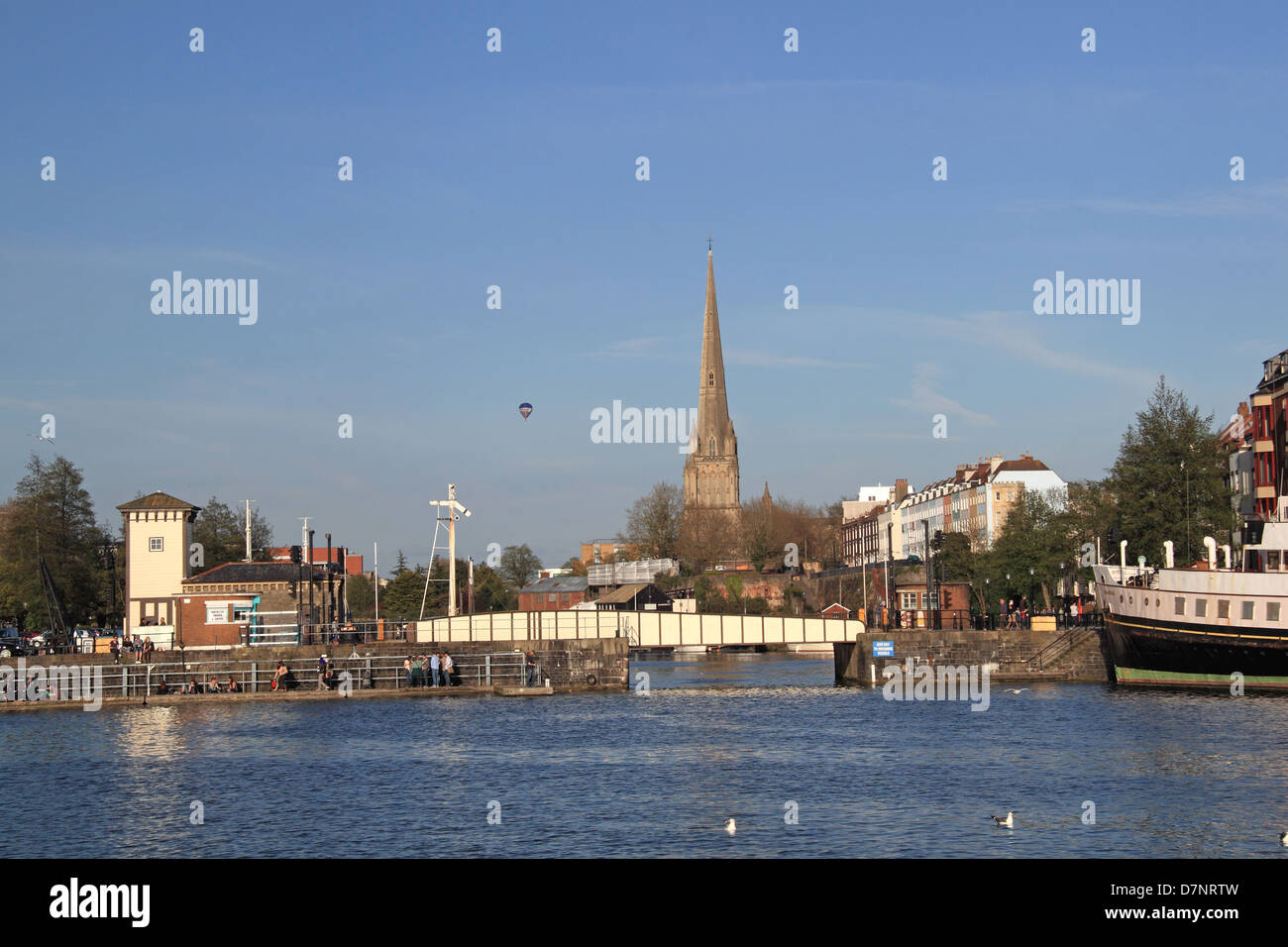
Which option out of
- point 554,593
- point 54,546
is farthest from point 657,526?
point 54,546

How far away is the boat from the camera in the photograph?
56719 millimetres

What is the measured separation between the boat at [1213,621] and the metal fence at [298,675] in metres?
29.4

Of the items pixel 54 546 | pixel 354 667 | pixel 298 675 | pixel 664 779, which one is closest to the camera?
pixel 664 779

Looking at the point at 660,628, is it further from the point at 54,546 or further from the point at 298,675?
the point at 54,546

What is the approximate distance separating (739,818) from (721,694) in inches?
1560

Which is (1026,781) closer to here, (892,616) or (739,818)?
(739,818)

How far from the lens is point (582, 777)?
3600cm

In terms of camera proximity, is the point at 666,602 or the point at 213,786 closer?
the point at 213,786

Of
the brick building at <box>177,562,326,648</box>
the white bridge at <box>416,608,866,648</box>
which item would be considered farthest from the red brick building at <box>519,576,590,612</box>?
the brick building at <box>177,562,326,648</box>

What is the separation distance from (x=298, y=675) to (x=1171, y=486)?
180 ft

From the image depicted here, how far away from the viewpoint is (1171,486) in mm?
84500

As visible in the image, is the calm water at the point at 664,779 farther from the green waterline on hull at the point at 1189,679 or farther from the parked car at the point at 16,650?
the parked car at the point at 16,650
